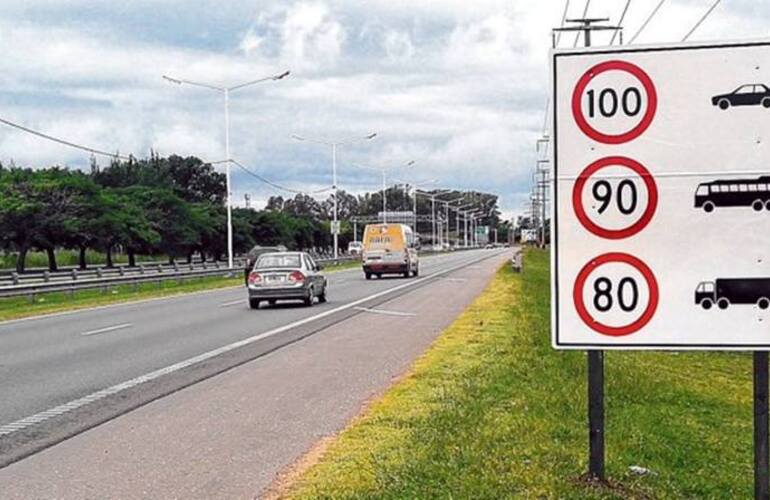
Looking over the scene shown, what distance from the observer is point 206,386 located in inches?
469

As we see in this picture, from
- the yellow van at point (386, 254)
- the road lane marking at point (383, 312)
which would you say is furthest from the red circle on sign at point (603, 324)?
the yellow van at point (386, 254)

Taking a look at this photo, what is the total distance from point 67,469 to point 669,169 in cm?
519

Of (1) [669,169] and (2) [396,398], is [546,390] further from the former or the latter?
(1) [669,169]

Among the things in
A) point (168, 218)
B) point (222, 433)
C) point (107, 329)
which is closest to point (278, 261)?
point (107, 329)

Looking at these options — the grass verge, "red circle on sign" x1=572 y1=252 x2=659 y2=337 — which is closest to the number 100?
"red circle on sign" x1=572 y1=252 x2=659 y2=337

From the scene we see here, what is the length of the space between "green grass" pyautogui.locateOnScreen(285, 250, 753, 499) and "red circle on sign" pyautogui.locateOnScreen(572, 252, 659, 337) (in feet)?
3.80

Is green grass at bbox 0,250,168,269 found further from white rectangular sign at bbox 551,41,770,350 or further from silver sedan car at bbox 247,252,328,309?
white rectangular sign at bbox 551,41,770,350

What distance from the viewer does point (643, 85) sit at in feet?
16.4

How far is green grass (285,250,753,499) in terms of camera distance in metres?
6.16

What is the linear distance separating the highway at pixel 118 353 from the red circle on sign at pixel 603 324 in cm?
519

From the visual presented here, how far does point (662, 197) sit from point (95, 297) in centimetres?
3075

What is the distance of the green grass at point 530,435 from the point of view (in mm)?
6156

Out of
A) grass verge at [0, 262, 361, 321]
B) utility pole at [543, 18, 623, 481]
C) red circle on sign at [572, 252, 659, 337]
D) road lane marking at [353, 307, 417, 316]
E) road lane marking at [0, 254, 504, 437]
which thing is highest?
red circle on sign at [572, 252, 659, 337]

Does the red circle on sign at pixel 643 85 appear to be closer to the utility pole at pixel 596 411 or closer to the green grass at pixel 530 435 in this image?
the utility pole at pixel 596 411
